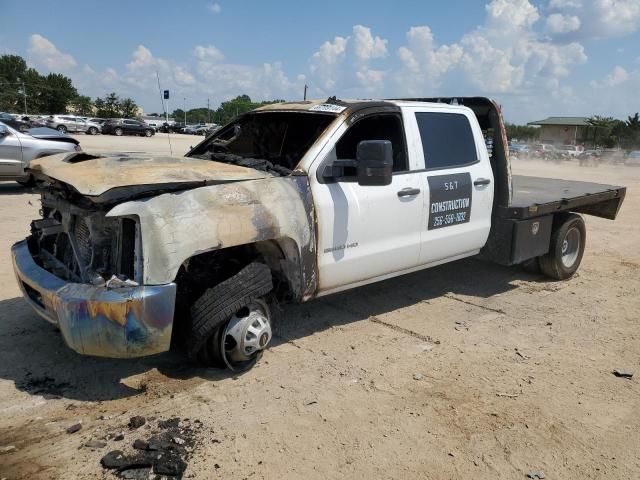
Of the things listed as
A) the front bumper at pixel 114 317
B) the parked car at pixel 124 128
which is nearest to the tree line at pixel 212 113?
the parked car at pixel 124 128

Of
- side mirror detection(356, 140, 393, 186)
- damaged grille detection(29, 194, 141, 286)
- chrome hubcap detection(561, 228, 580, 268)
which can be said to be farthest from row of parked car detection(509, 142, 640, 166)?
damaged grille detection(29, 194, 141, 286)

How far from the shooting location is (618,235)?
957 cm

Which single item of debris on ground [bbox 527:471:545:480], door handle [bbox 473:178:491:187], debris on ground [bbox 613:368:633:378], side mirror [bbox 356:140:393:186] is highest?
side mirror [bbox 356:140:393:186]

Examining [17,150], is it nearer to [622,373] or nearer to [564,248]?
[564,248]

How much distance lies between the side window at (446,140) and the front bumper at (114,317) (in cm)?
270

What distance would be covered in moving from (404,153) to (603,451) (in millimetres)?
2673

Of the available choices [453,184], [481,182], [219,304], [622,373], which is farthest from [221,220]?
[622,373]

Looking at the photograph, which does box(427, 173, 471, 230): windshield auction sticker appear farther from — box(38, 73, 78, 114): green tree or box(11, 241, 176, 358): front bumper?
box(38, 73, 78, 114): green tree

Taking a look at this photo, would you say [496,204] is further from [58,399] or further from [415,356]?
[58,399]

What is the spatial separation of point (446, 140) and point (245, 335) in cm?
267

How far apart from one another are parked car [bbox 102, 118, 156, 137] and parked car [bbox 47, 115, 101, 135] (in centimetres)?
87

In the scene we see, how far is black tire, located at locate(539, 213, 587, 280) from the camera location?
6.45 m

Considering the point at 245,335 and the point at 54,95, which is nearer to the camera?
the point at 245,335

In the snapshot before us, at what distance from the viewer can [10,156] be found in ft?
38.3
